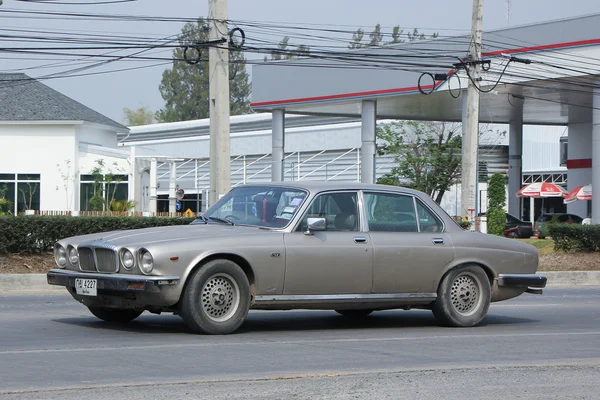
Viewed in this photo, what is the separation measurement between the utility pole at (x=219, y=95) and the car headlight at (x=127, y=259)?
11.7m

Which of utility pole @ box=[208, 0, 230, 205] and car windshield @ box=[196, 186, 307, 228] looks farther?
utility pole @ box=[208, 0, 230, 205]

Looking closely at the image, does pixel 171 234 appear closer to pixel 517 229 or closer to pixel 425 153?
pixel 517 229

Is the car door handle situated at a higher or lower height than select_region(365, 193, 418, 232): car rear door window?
lower

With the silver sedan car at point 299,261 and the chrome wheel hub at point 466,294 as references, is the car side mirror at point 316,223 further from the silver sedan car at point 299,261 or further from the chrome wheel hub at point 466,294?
the chrome wheel hub at point 466,294

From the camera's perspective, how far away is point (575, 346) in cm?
984

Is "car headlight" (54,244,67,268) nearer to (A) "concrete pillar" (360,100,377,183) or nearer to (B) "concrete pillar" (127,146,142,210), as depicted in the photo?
(A) "concrete pillar" (360,100,377,183)

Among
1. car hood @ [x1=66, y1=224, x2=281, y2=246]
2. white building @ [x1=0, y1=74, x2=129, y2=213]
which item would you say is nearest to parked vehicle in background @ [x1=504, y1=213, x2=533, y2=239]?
white building @ [x1=0, y1=74, x2=129, y2=213]

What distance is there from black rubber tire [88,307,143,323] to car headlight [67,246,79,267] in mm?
741

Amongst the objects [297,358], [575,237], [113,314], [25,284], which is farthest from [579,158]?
[297,358]

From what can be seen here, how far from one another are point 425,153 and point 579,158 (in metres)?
8.32

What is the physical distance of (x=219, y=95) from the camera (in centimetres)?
2142

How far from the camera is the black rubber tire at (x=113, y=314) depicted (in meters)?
10.6

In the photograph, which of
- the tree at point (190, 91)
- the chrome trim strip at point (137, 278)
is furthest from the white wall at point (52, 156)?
the tree at point (190, 91)

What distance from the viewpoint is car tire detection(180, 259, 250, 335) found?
31.2 feet
